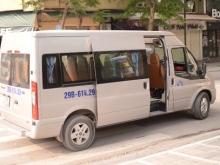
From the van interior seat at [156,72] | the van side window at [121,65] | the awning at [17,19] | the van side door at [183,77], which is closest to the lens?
the van side window at [121,65]

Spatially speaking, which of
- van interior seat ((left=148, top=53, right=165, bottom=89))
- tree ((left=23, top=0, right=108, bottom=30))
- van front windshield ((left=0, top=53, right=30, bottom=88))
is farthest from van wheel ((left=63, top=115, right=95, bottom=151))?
tree ((left=23, top=0, right=108, bottom=30))

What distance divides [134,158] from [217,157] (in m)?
1.35

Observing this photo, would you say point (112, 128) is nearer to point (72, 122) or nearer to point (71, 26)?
point (72, 122)

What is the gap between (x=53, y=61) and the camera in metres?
6.46

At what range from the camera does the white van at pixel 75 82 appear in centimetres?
634

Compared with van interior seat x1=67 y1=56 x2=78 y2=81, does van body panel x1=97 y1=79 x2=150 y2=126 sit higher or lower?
lower

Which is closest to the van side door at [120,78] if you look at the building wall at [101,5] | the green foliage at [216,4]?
the building wall at [101,5]

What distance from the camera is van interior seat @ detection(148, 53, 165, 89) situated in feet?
27.9

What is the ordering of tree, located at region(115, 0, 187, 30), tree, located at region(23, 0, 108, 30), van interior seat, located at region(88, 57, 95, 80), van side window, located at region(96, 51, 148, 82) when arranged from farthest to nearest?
tree, located at region(115, 0, 187, 30), tree, located at region(23, 0, 108, 30), van side window, located at region(96, 51, 148, 82), van interior seat, located at region(88, 57, 95, 80)

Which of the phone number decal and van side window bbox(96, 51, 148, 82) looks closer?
A: the phone number decal

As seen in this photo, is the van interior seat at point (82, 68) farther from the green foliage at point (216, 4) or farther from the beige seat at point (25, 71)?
the green foliage at point (216, 4)

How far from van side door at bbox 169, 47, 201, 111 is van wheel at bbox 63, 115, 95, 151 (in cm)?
238

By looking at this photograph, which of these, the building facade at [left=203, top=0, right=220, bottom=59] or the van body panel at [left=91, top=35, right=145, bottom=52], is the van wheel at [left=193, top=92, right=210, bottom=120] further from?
the building facade at [left=203, top=0, right=220, bottom=59]

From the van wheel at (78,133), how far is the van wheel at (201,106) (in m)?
3.03
